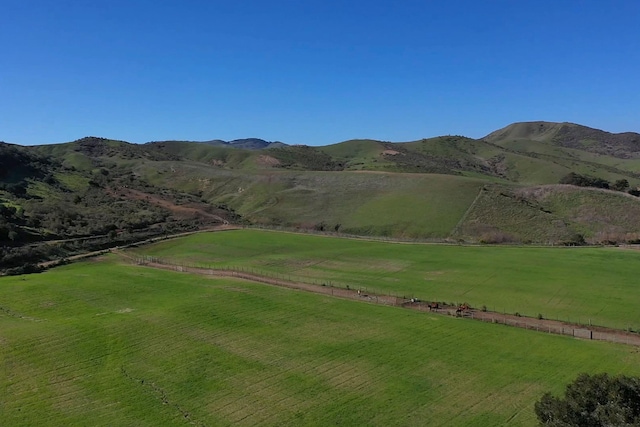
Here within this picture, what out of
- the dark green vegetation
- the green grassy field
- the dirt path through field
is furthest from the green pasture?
the dark green vegetation

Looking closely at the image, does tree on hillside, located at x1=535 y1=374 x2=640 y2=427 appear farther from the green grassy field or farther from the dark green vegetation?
the dark green vegetation

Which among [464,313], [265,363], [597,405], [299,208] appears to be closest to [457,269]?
[464,313]

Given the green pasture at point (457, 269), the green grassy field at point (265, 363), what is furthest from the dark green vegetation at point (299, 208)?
the green grassy field at point (265, 363)

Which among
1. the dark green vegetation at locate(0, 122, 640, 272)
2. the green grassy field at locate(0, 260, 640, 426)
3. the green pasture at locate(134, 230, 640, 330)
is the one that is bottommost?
the green grassy field at locate(0, 260, 640, 426)

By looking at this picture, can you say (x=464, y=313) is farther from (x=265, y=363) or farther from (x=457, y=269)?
(x=265, y=363)

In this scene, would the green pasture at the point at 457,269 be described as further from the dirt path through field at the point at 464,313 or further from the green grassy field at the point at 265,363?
the green grassy field at the point at 265,363

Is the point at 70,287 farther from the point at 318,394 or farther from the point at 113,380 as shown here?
the point at 318,394
